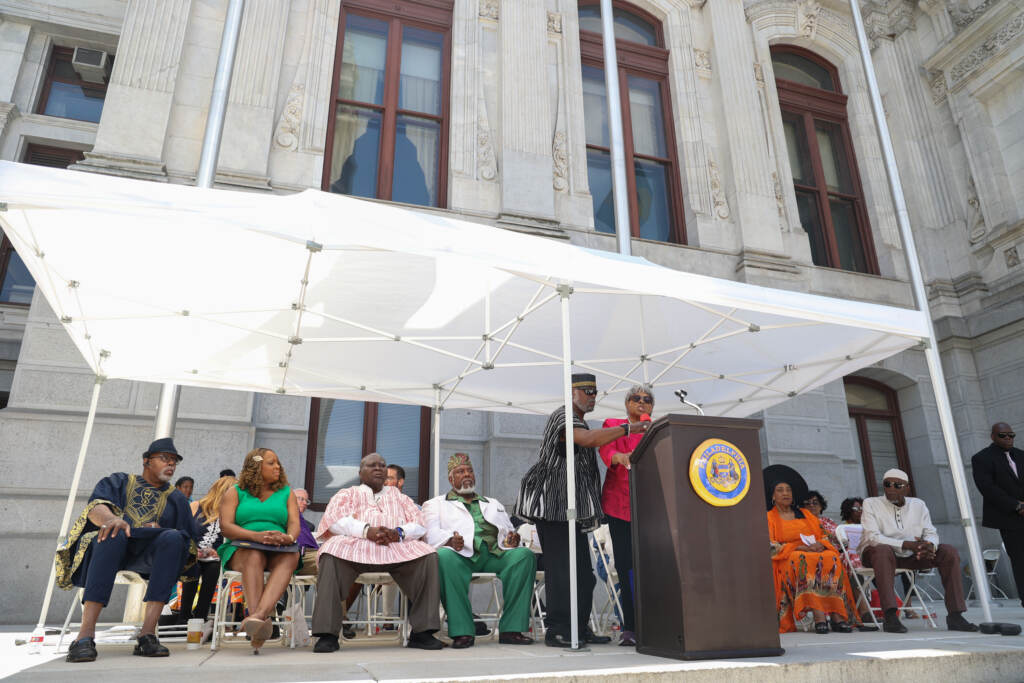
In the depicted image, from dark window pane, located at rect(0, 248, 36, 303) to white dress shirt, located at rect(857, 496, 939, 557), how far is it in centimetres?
1279

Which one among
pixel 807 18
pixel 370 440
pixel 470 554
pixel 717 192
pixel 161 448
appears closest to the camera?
pixel 161 448

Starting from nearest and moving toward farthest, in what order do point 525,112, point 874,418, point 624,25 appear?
point 525,112 → point 874,418 → point 624,25

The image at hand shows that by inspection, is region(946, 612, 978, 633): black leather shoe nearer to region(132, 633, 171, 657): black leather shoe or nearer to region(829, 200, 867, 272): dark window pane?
region(132, 633, 171, 657): black leather shoe

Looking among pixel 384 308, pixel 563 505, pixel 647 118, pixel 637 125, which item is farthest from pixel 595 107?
pixel 563 505

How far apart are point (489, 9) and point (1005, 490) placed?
10318 millimetres

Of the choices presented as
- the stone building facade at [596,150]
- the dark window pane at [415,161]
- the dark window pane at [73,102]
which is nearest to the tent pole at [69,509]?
the stone building facade at [596,150]

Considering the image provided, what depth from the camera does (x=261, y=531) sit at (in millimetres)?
5129

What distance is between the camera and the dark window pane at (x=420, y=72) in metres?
12.2

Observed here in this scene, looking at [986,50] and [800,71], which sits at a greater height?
[800,71]

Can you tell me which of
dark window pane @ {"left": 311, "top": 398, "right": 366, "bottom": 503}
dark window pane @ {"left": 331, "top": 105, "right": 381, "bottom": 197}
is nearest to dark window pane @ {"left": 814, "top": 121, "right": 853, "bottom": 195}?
dark window pane @ {"left": 331, "top": 105, "right": 381, "bottom": 197}

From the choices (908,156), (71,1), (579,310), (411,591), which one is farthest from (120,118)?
(908,156)

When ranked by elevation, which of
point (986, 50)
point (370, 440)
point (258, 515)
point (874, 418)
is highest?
point (986, 50)

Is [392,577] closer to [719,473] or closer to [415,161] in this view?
[719,473]

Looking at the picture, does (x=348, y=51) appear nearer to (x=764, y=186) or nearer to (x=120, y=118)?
(x=120, y=118)
